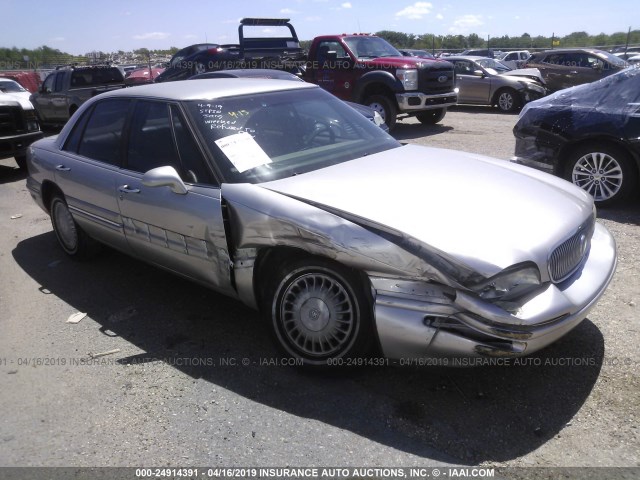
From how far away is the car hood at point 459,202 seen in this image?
281 cm

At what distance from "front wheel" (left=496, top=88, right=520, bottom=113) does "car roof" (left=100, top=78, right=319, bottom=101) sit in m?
12.5

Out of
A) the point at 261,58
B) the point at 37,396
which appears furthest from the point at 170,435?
the point at 261,58

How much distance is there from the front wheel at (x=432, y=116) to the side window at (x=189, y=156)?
10184 millimetres

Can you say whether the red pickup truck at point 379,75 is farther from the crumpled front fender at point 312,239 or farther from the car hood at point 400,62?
the crumpled front fender at point 312,239

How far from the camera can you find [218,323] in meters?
4.08

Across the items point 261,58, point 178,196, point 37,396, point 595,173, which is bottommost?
point 37,396

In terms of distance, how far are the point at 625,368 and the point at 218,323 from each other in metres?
2.66

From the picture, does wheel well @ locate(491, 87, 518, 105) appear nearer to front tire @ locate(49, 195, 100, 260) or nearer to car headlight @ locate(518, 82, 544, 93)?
car headlight @ locate(518, 82, 544, 93)

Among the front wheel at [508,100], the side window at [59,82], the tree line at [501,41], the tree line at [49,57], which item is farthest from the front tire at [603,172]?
the tree line at [501,41]

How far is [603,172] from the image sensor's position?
6.15 metres

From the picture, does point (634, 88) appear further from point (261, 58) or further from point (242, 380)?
point (261, 58)

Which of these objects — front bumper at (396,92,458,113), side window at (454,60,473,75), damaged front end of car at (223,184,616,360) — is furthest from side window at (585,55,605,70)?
damaged front end of car at (223,184,616,360)

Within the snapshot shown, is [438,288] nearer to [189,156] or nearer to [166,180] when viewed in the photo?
[166,180]

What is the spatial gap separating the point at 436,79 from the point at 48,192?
907 centimetres
